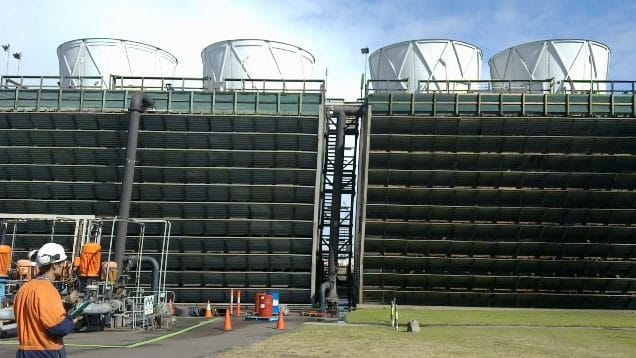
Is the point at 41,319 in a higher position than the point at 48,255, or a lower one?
lower

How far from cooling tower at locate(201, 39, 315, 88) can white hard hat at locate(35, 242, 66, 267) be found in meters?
29.1

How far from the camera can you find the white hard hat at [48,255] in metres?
4.99

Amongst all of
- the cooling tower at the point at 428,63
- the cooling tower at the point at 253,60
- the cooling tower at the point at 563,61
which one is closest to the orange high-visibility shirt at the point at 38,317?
the cooling tower at the point at 253,60

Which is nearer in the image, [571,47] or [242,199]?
[242,199]

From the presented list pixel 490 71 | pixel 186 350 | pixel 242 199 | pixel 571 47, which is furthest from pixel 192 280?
pixel 571 47

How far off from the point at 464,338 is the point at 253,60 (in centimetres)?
2148

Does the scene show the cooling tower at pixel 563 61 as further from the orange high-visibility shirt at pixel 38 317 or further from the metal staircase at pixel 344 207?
the orange high-visibility shirt at pixel 38 317

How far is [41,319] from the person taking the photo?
4887 mm

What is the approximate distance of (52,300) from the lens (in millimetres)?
4945

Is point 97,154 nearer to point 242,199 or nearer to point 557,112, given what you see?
point 242,199

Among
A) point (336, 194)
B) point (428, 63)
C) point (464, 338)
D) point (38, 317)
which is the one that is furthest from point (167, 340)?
point (428, 63)

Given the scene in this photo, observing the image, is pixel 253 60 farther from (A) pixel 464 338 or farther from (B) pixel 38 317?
(B) pixel 38 317

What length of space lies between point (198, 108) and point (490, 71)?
714 inches

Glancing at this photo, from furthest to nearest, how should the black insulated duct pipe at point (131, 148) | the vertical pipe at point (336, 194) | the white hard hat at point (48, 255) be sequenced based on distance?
the vertical pipe at point (336, 194) < the black insulated duct pipe at point (131, 148) < the white hard hat at point (48, 255)
